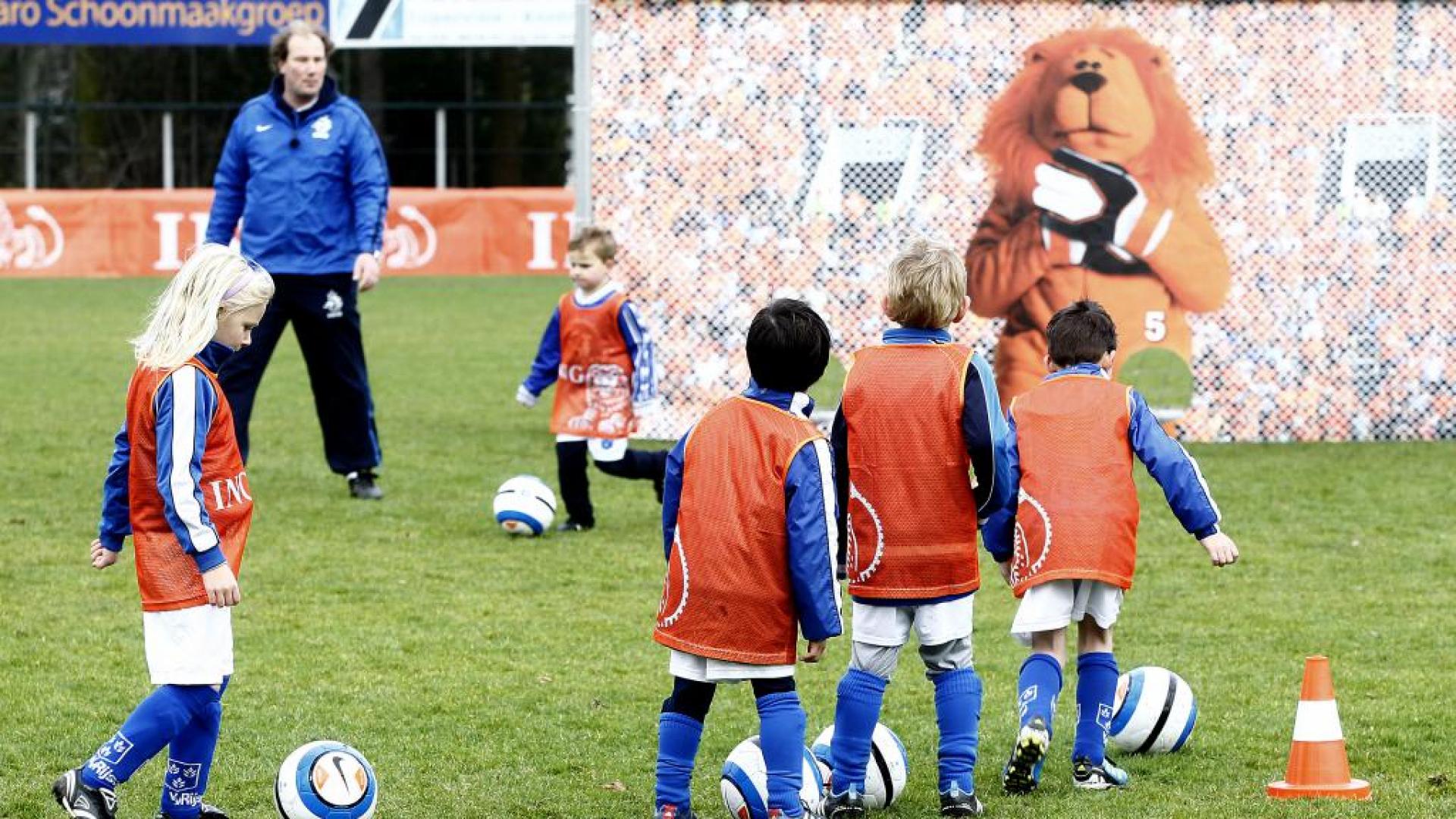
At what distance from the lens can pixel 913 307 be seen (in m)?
5.11

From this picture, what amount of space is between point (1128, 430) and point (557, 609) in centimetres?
297

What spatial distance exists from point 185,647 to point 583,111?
7.83 meters

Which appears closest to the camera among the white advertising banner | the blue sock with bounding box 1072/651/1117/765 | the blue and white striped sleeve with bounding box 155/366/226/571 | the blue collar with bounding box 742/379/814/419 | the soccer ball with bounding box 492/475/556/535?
the blue and white striped sleeve with bounding box 155/366/226/571

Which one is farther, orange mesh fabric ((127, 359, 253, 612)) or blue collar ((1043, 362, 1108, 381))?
blue collar ((1043, 362, 1108, 381))

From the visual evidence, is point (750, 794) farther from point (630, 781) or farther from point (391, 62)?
point (391, 62)

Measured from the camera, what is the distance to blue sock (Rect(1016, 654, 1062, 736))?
209 inches

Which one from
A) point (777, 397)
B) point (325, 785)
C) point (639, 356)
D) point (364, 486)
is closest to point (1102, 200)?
point (639, 356)

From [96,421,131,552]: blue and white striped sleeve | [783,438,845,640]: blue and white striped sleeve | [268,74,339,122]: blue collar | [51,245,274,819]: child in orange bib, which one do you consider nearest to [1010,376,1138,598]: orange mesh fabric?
[783,438,845,640]: blue and white striped sleeve

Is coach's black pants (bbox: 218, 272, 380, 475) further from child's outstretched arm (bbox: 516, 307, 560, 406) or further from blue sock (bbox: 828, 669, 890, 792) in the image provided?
blue sock (bbox: 828, 669, 890, 792)

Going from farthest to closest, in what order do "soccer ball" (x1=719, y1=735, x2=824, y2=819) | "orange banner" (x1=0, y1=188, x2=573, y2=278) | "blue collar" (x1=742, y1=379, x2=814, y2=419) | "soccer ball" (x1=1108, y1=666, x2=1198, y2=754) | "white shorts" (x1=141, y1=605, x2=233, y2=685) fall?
"orange banner" (x1=0, y1=188, x2=573, y2=278), "soccer ball" (x1=1108, y1=666, x2=1198, y2=754), "soccer ball" (x1=719, y1=735, x2=824, y2=819), "blue collar" (x1=742, y1=379, x2=814, y2=419), "white shorts" (x1=141, y1=605, x2=233, y2=685)

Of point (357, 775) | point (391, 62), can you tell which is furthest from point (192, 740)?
point (391, 62)

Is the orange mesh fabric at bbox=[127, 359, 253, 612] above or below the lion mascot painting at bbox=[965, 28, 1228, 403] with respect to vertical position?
below

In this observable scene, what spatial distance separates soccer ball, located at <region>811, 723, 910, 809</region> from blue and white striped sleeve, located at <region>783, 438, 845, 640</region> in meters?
0.51

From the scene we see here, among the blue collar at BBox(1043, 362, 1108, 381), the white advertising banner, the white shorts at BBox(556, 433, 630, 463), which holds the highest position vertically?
the white advertising banner
